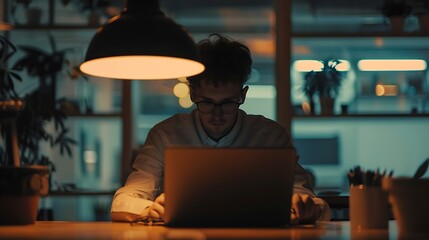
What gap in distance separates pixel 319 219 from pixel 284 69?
8.59 ft

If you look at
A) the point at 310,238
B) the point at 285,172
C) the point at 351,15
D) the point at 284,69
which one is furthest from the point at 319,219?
the point at 351,15

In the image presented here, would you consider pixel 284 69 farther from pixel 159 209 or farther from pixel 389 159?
pixel 159 209

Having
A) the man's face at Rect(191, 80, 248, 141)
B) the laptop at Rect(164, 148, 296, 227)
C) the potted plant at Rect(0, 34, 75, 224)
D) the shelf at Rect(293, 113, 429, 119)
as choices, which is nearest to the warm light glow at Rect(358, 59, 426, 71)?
Result: the shelf at Rect(293, 113, 429, 119)

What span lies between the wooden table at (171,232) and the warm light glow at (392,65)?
3111mm

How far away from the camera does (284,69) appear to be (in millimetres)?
4777

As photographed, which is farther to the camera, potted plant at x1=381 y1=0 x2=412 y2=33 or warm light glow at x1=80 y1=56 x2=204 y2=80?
potted plant at x1=381 y1=0 x2=412 y2=33

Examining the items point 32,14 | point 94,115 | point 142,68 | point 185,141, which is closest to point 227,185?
point 142,68

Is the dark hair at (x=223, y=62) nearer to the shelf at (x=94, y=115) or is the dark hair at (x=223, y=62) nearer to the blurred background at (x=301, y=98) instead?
the blurred background at (x=301, y=98)

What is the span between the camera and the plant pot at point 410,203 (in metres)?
1.71

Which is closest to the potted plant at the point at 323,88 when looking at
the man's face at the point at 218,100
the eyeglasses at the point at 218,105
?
the man's face at the point at 218,100

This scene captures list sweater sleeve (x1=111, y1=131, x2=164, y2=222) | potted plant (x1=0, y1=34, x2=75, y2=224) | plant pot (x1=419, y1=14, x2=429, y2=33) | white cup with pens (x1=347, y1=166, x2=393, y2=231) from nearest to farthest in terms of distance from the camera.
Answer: white cup with pens (x1=347, y1=166, x2=393, y2=231), sweater sleeve (x1=111, y1=131, x2=164, y2=222), potted plant (x1=0, y1=34, x2=75, y2=224), plant pot (x1=419, y1=14, x2=429, y2=33)

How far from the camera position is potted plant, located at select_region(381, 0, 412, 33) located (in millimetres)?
4793

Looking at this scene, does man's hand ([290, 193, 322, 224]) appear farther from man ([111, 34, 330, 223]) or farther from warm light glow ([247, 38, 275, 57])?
warm light glow ([247, 38, 275, 57])

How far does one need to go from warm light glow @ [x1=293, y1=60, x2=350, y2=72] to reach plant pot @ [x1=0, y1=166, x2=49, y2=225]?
3.15m
